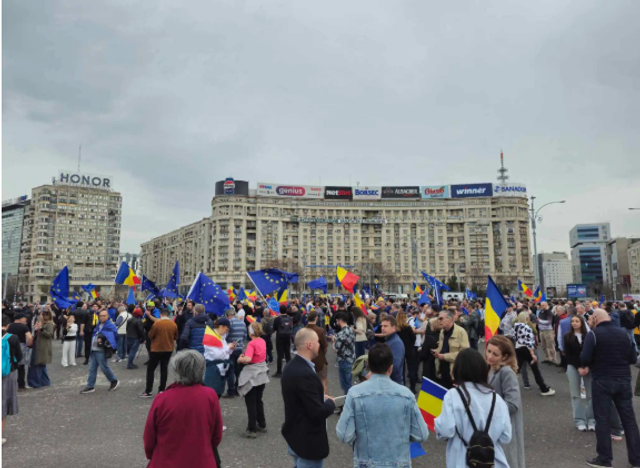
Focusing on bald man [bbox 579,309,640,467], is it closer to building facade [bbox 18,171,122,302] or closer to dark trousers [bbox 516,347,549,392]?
dark trousers [bbox 516,347,549,392]

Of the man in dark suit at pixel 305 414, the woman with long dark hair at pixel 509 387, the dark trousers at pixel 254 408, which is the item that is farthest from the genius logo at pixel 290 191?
the man in dark suit at pixel 305 414

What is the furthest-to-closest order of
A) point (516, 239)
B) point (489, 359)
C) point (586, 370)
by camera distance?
point (516, 239), point (586, 370), point (489, 359)

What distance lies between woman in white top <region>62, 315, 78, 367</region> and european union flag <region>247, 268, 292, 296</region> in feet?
20.5

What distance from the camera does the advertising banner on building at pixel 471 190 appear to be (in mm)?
120625

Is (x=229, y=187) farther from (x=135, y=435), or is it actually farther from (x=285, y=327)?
(x=135, y=435)

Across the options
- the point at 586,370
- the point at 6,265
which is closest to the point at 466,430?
the point at 586,370

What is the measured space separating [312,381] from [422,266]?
399 feet

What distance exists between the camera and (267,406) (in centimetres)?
942

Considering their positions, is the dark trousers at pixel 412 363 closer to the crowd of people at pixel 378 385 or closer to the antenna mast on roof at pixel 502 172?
the crowd of people at pixel 378 385

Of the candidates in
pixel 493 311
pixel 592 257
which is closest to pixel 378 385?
pixel 493 311

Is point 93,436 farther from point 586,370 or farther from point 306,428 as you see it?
point 586,370

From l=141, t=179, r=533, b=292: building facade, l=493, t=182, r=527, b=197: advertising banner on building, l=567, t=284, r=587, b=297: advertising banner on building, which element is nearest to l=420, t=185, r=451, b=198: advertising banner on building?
l=141, t=179, r=533, b=292: building facade

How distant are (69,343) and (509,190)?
12321 centimetres

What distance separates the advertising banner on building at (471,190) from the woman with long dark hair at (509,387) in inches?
4868
